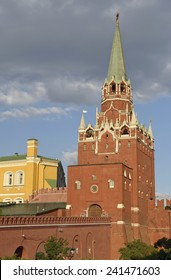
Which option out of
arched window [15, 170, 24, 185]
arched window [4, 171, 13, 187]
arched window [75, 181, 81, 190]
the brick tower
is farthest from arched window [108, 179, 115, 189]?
arched window [4, 171, 13, 187]

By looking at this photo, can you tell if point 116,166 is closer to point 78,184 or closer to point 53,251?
point 78,184

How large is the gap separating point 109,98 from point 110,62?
6752 mm

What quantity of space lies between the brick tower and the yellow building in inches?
329

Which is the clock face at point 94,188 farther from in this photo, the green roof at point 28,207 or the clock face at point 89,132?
the clock face at point 89,132

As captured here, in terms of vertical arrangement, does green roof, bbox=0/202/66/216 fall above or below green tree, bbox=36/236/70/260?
above

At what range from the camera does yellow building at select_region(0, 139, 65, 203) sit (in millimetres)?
64062

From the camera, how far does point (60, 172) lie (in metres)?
73.3

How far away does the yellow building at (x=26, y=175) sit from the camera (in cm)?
6406

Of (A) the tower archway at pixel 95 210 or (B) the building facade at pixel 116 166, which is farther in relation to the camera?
(A) the tower archway at pixel 95 210

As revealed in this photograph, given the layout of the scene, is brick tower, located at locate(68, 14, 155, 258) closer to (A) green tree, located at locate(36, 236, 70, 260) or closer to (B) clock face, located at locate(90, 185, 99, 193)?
(B) clock face, located at locate(90, 185, 99, 193)

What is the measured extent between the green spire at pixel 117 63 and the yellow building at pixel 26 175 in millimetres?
16754

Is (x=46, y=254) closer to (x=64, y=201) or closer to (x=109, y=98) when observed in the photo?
(x=64, y=201)

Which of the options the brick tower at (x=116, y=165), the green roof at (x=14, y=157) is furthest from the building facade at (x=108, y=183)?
the green roof at (x=14, y=157)
